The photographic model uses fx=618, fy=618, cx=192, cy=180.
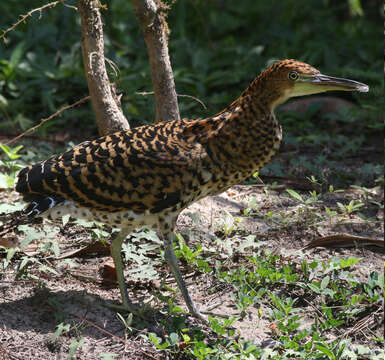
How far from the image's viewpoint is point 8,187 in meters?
5.57

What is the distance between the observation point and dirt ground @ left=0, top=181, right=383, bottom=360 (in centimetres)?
400

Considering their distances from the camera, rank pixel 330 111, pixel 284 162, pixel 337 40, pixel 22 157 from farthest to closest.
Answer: pixel 337 40 → pixel 330 111 → pixel 284 162 → pixel 22 157

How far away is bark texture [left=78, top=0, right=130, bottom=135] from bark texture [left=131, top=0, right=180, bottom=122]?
0.35m

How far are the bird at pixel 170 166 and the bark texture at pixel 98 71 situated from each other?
1.12 meters

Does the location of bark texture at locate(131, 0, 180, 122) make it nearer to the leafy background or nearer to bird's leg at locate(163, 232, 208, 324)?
the leafy background

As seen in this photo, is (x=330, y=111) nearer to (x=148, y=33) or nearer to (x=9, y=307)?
(x=148, y=33)

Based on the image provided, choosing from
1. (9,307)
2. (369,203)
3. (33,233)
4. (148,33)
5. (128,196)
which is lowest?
(369,203)

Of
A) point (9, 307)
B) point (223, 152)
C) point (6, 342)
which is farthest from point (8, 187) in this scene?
point (223, 152)

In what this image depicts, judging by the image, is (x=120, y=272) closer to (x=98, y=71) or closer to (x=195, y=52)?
(x=98, y=71)

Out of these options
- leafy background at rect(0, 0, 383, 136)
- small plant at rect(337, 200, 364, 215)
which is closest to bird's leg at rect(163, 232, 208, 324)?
small plant at rect(337, 200, 364, 215)

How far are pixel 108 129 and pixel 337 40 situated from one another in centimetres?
574

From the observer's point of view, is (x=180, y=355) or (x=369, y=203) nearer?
(x=180, y=355)

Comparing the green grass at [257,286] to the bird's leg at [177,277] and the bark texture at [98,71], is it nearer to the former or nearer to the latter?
the bird's leg at [177,277]

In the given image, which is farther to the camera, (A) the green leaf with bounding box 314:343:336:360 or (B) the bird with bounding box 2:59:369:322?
(B) the bird with bounding box 2:59:369:322
